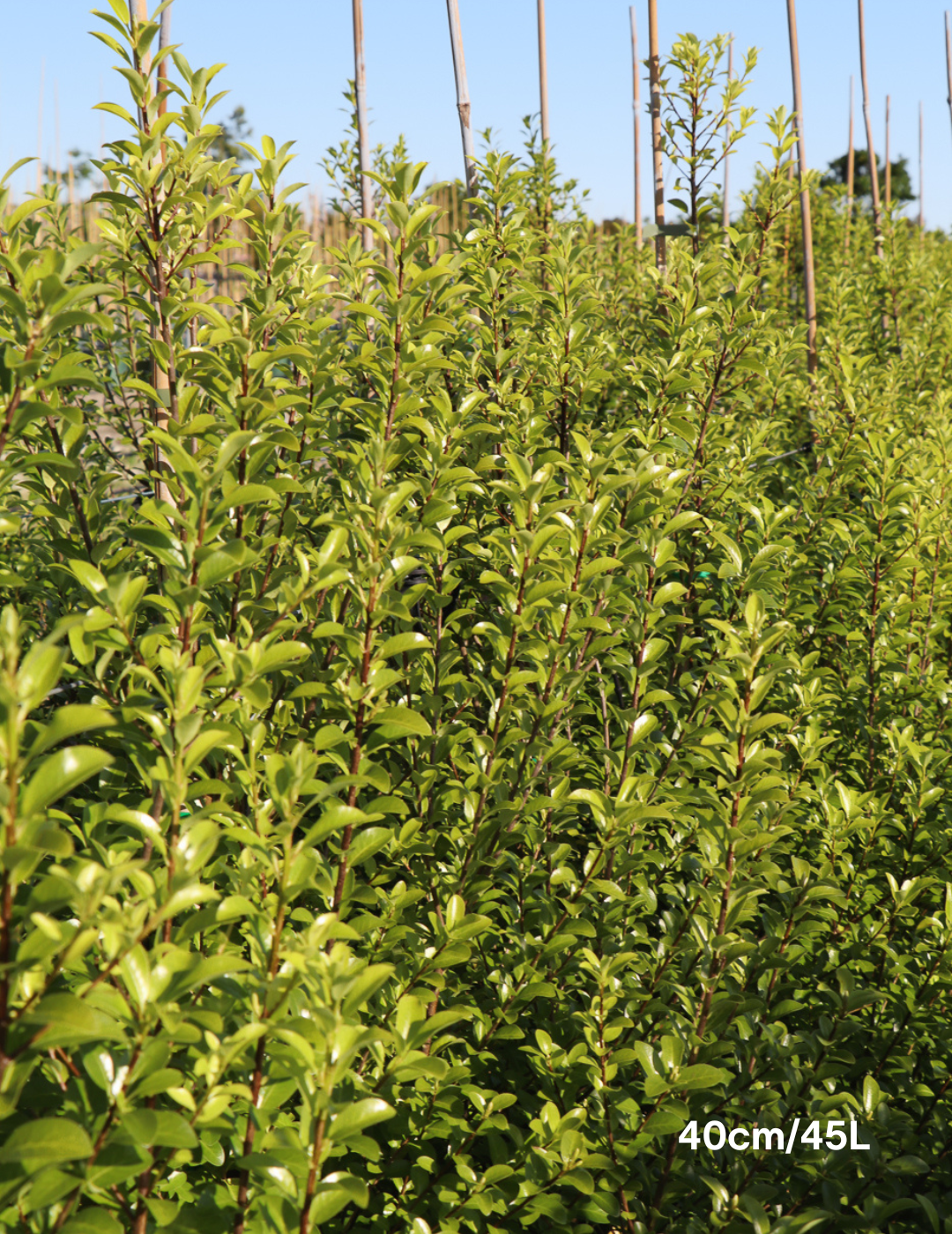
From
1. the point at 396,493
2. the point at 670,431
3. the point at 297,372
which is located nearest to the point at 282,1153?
the point at 396,493

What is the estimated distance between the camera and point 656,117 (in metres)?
4.82

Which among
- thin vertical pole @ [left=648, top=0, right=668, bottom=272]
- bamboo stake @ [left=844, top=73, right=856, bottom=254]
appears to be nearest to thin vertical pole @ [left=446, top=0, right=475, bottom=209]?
thin vertical pole @ [left=648, top=0, right=668, bottom=272]

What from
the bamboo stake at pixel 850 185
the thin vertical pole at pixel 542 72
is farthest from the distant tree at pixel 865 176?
the thin vertical pole at pixel 542 72

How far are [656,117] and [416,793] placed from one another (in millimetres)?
4192

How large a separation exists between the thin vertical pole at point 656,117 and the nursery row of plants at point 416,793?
187 centimetres

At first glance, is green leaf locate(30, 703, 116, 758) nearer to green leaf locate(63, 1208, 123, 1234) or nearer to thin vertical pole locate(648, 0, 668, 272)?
green leaf locate(63, 1208, 123, 1234)

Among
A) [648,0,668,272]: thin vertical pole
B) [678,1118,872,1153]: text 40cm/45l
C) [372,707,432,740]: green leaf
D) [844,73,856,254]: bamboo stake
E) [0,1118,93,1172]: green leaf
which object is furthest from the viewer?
[844,73,856,254]: bamboo stake

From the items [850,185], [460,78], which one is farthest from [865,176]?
[460,78]

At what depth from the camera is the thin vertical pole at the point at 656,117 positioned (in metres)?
4.74

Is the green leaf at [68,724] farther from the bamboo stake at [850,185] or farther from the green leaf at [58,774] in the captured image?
the bamboo stake at [850,185]

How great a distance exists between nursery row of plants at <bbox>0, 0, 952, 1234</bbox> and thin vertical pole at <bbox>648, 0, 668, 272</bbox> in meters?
1.87

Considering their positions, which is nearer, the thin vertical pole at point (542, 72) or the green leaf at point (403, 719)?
the green leaf at point (403, 719)

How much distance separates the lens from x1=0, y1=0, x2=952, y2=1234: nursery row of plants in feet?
3.98

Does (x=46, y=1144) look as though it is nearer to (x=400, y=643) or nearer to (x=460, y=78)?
(x=400, y=643)
